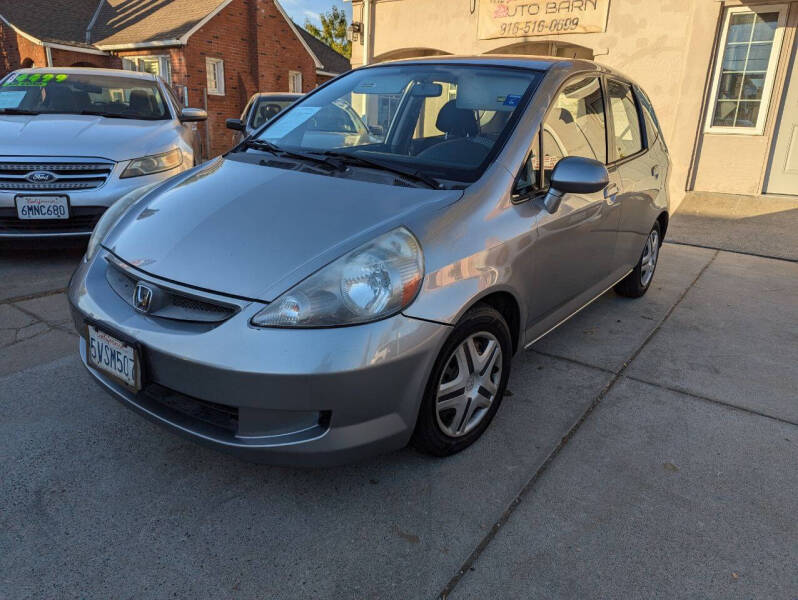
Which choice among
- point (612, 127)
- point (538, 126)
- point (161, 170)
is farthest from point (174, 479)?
point (161, 170)

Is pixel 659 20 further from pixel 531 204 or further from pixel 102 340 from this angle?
pixel 102 340

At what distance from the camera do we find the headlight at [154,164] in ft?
15.5

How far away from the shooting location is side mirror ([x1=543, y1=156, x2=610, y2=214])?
2.56m

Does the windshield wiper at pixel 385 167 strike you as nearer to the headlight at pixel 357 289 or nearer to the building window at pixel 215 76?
the headlight at pixel 357 289

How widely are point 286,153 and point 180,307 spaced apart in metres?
1.18

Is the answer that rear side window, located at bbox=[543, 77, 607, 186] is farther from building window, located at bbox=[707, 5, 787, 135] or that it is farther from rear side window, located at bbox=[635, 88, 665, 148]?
building window, located at bbox=[707, 5, 787, 135]

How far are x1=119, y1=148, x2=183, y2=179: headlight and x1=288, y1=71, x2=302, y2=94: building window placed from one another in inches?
816

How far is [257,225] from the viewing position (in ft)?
7.10

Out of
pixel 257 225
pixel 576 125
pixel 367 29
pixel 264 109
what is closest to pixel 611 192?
pixel 576 125

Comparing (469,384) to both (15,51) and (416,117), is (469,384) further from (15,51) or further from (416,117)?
(15,51)

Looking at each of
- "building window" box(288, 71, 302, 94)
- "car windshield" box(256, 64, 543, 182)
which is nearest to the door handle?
"car windshield" box(256, 64, 543, 182)

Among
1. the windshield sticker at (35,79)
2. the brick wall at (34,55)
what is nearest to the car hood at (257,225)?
the windshield sticker at (35,79)

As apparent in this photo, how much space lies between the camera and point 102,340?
2.09m

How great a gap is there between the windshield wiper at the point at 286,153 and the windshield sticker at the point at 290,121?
0.32ft
